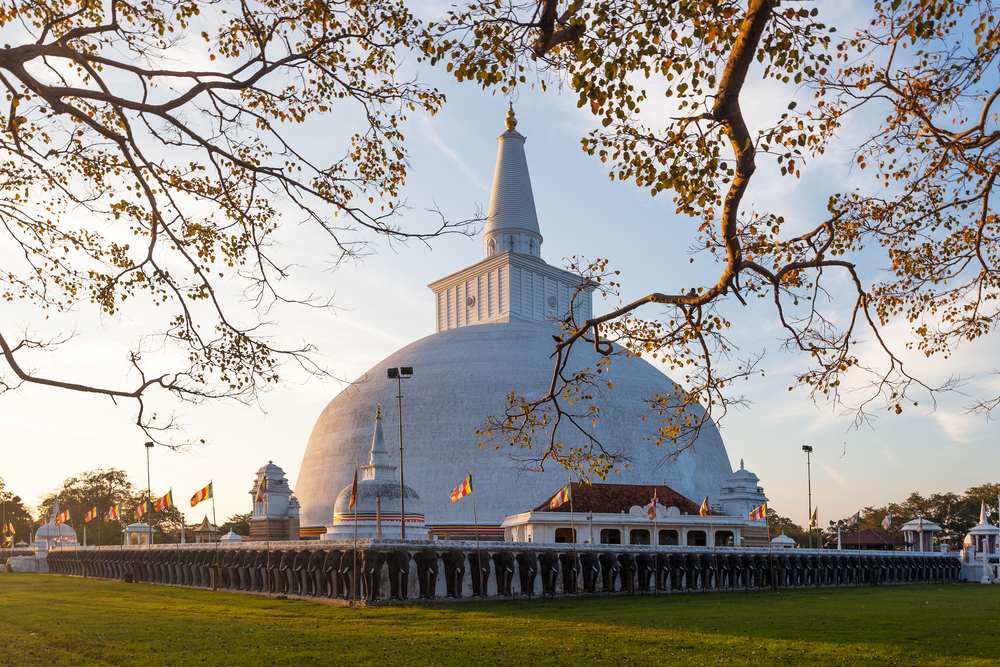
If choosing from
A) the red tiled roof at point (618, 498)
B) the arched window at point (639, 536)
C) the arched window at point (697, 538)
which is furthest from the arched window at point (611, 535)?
the arched window at point (697, 538)

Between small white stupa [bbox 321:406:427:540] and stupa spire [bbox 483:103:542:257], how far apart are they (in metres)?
25.6

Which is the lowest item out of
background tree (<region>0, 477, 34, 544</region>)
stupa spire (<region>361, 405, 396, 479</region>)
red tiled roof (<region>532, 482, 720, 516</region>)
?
background tree (<region>0, 477, 34, 544</region>)

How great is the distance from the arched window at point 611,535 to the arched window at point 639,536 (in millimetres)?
628

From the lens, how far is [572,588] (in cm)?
3338

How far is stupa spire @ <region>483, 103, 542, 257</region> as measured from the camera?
65188mm

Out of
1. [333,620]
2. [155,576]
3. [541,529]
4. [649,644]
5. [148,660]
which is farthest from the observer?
[155,576]

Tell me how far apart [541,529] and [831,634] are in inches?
1041

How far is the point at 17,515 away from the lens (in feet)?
362

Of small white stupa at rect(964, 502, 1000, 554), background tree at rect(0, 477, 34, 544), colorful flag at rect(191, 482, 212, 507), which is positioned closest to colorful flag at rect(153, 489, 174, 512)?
colorful flag at rect(191, 482, 212, 507)

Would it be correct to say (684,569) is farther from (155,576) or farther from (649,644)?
(155,576)

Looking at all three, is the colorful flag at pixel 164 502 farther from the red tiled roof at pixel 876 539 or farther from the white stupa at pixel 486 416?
the red tiled roof at pixel 876 539

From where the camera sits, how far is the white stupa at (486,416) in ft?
158

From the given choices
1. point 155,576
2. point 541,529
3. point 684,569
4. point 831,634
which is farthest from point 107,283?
point 155,576

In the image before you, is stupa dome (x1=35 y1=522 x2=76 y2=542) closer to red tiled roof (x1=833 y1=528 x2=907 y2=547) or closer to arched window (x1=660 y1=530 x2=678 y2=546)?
arched window (x1=660 y1=530 x2=678 y2=546)
